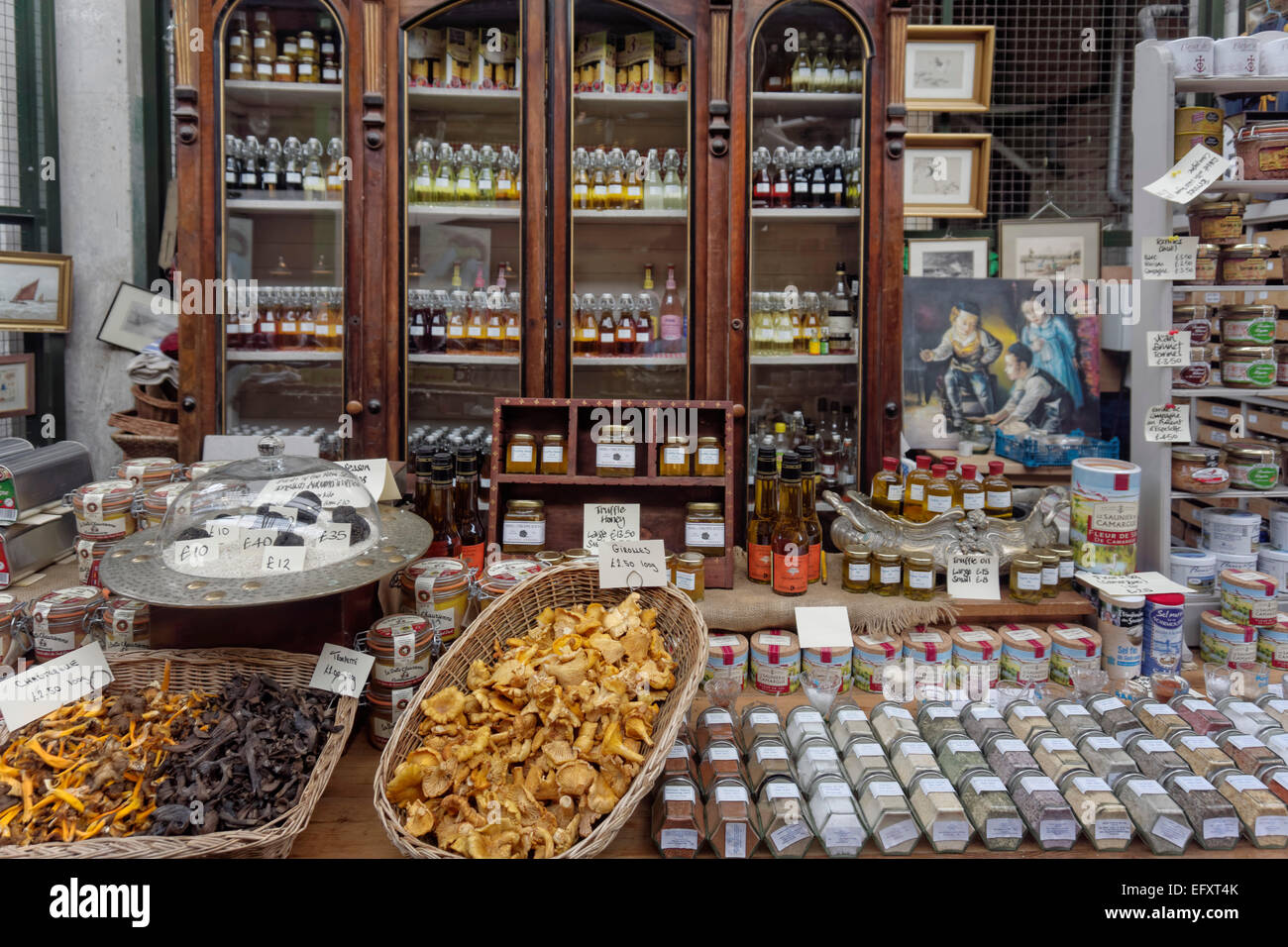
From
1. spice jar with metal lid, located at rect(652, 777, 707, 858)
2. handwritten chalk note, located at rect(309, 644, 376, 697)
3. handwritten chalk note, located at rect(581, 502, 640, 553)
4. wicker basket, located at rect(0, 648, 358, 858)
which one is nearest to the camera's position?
wicker basket, located at rect(0, 648, 358, 858)

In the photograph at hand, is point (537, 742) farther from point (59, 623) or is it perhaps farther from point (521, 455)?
point (521, 455)

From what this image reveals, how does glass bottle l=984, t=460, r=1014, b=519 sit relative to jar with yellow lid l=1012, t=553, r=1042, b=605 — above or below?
above

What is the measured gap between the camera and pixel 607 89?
3.16 metres

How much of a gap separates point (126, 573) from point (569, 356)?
1860mm

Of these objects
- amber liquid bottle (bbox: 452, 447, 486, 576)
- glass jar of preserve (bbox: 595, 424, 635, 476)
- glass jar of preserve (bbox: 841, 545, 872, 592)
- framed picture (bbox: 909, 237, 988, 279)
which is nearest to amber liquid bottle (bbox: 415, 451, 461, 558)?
amber liquid bottle (bbox: 452, 447, 486, 576)

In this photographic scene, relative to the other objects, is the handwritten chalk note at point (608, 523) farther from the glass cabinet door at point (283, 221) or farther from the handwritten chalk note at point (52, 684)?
the glass cabinet door at point (283, 221)

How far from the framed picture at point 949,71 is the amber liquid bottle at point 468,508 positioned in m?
3.43

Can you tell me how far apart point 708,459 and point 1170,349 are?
4.08ft

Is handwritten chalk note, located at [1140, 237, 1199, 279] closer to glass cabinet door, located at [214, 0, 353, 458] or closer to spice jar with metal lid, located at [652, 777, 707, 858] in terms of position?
spice jar with metal lid, located at [652, 777, 707, 858]

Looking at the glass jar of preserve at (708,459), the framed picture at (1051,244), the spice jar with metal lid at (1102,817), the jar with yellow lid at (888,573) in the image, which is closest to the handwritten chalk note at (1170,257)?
the jar with yellow lid at (888,573)

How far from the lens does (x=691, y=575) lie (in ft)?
6.64

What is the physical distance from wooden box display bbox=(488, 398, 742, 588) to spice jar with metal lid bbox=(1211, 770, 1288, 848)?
4.00 feet

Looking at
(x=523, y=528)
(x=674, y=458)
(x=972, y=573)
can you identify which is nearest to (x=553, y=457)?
(x=523, y=528)

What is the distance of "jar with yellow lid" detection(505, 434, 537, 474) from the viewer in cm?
232
